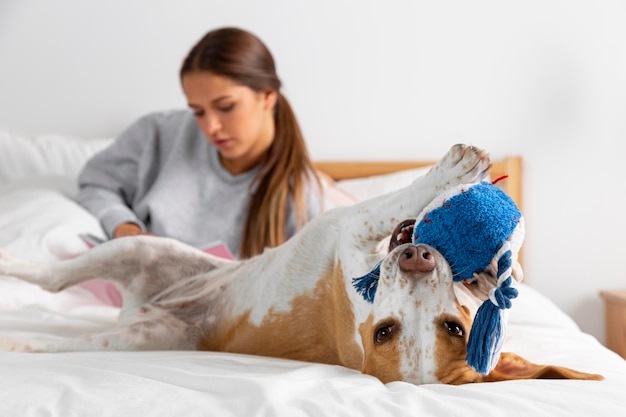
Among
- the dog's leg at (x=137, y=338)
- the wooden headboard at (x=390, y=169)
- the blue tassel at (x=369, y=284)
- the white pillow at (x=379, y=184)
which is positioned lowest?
the wooden headboard at (x=390, y=169)

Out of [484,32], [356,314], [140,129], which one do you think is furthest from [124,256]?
[484,32]

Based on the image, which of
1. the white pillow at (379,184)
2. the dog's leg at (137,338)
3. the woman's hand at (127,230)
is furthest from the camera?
the white pillow at (379,184)

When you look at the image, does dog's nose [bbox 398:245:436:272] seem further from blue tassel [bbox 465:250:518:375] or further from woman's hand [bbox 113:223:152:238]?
woman's hand [bbox 113:223:152:238]

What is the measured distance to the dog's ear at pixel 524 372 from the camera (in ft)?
3.33

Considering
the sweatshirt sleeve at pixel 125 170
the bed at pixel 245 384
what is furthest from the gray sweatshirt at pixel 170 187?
the bed at pixel 245 384

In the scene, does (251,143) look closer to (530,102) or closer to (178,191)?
(178,191)

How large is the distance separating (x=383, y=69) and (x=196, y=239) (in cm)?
114

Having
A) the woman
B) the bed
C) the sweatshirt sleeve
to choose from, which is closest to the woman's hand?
the woman

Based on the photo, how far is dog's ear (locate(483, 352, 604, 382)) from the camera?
40.0 inches

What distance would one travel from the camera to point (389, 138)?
3.04m

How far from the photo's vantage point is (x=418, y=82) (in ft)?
9.93

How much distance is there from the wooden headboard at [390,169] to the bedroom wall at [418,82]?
7cm

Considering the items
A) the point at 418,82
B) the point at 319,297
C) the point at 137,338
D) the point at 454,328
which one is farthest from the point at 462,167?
the point at 418,82

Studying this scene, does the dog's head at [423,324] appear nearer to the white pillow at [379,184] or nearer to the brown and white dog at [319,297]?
the brown and white dog at [319,297]
